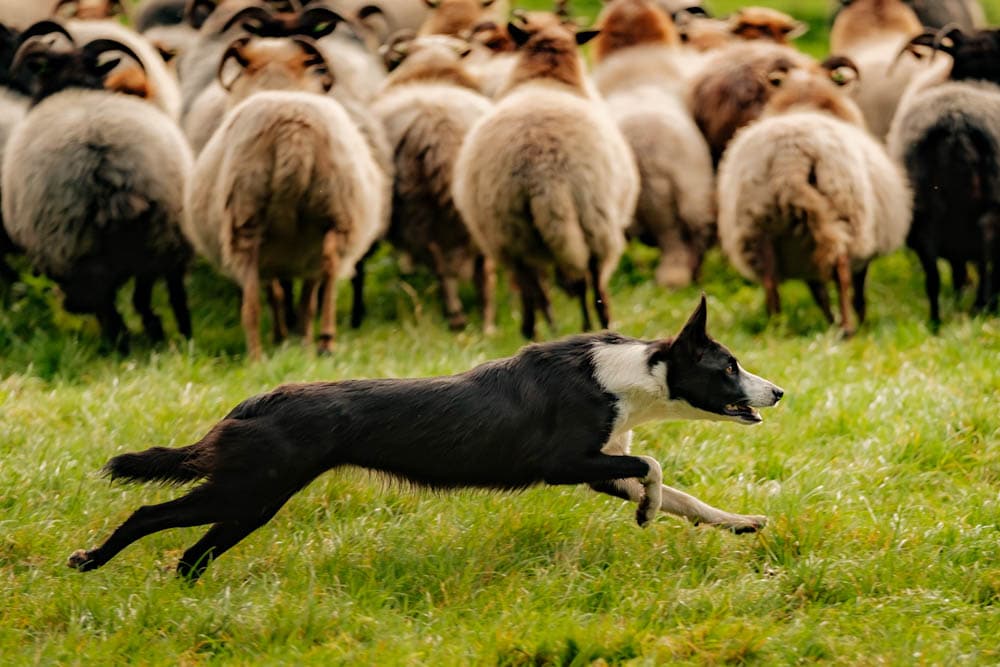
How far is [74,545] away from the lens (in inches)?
194

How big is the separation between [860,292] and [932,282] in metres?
0.43

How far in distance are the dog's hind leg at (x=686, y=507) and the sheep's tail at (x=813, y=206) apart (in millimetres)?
3353

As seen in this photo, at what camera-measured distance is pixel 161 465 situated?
4625 mm

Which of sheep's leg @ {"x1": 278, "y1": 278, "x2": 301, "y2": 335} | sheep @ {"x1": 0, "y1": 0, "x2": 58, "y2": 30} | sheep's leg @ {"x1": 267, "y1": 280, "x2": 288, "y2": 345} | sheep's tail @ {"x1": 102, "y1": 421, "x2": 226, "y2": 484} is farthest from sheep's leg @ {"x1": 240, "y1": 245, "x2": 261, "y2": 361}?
sheep @ {"x1": 0, "y1": 0, "x2": 58, "y2": 30}

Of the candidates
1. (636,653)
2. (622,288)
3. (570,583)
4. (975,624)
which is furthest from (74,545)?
(622,288)

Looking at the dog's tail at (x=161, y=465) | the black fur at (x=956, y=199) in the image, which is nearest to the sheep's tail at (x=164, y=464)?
the dog's tail at (x=161, y=465)

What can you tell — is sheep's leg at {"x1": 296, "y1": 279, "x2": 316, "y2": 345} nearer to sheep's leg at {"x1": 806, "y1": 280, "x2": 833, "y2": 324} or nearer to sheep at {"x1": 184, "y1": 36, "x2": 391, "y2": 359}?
sheep at {"x1": 184, "y1": 36, "x2": 391, "y2": 359}

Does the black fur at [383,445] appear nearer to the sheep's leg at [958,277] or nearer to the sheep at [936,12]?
the sheep's leg at [958,277]

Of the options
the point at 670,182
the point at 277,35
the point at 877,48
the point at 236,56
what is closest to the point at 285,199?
the point at 236,56

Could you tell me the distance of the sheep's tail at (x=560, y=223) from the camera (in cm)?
783

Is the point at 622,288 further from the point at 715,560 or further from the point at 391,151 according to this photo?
the point at 715,560

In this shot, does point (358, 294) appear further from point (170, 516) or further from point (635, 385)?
point (170, 516)

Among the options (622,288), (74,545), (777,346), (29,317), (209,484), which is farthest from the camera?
(622,288)

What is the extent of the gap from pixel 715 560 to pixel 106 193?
455 centimetres
